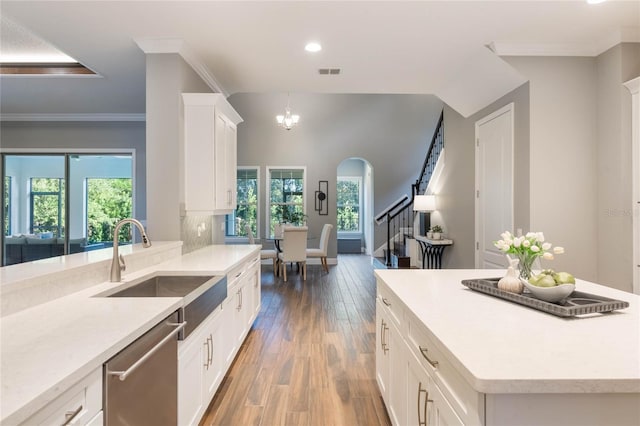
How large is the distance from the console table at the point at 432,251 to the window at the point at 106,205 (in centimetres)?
504

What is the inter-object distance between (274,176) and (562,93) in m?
6.25

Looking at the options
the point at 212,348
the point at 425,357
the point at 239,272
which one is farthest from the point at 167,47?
the point at 425,357

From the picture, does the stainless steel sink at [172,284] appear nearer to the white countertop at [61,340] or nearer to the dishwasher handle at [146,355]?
the white countertop at [61,340]

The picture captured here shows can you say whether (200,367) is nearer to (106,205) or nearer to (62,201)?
(106,205)

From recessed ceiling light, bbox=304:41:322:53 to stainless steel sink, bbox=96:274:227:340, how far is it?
228 centimetres

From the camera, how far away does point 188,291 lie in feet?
7.85

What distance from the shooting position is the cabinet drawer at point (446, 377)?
0.98m

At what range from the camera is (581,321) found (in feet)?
4.44

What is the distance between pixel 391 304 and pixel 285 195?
22.3 feet

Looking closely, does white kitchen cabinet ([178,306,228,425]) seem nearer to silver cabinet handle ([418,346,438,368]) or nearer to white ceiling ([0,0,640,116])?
silver cabinet handle ([418,346,438,368])

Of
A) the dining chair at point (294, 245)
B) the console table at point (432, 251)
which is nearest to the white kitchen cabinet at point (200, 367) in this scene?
the console table at point (432, 251)

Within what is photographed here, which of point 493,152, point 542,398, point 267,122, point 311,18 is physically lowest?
point 542,398

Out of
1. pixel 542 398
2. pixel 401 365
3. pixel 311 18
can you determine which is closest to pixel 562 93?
pixel 311 18

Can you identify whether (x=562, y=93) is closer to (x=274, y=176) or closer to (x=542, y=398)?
(x=542, y=398)
